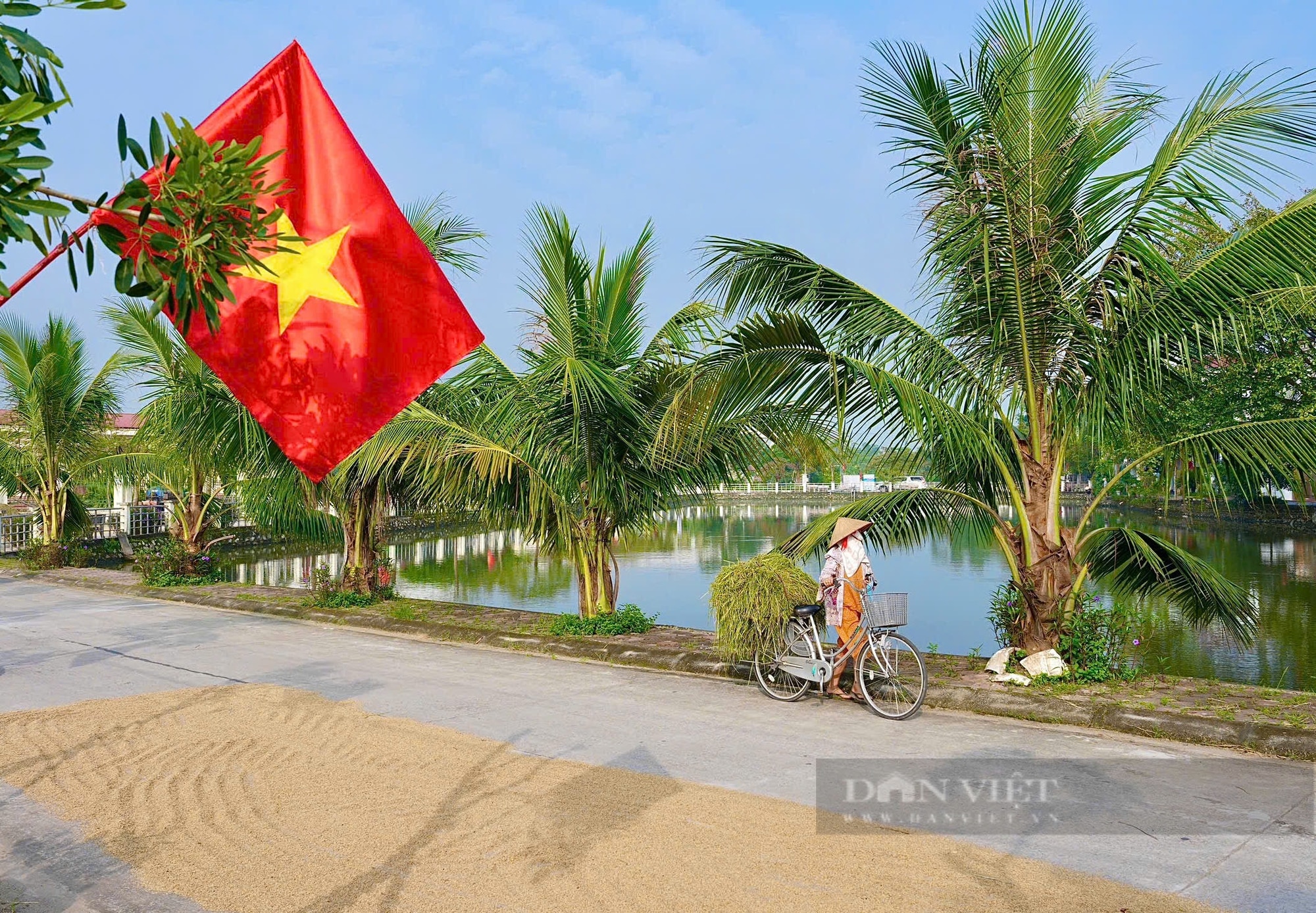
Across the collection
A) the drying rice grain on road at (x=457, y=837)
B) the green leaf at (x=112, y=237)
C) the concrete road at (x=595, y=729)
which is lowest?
the drying rice grain on road at (x=457, y=837)

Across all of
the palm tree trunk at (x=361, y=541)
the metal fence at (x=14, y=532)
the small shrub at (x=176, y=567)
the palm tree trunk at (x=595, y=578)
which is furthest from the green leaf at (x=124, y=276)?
the metal fence at (x=14, y=532)

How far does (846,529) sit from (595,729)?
7.86 ft

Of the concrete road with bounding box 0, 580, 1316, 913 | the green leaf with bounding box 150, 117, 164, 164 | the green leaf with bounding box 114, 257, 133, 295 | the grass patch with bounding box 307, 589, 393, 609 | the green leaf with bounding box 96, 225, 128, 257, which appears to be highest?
the green leaf with bounding box 150, 117, 164, 164

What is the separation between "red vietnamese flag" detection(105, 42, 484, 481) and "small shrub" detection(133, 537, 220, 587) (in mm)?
14119

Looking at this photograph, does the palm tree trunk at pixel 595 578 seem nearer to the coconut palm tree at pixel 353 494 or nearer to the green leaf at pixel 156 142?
the coconut palm tree at pixel 353 494

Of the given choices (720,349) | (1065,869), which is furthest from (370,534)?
(1065,869)

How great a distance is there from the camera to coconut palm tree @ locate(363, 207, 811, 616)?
9.74m

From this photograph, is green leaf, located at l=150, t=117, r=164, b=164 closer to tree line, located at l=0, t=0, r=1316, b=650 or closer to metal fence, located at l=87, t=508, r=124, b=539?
tree line, located at l=0, t=0, r=1316, b=650

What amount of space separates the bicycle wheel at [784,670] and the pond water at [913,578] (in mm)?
2016

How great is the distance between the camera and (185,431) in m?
13.8

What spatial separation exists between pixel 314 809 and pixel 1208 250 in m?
7.58

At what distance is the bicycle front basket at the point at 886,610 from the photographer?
23.1ft

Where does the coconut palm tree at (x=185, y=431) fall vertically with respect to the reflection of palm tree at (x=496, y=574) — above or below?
above

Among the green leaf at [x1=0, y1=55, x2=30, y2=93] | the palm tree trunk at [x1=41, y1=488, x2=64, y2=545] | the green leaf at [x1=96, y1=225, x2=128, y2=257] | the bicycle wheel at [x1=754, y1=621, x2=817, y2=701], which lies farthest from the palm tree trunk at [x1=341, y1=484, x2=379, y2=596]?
the green leaf at [x1=0, y1=55, x2=30, y2=93]
